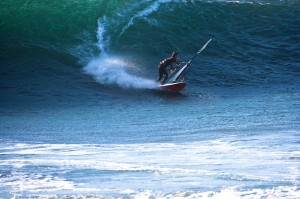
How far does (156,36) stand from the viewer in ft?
78.4

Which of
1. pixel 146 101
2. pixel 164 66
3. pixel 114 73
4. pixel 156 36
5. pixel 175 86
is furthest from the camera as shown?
pixel 156 36

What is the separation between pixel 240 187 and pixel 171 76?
1271cm

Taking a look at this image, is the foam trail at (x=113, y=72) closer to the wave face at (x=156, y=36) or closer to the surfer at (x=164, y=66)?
the wave face at (x=156, y=36)

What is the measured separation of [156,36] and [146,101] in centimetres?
828

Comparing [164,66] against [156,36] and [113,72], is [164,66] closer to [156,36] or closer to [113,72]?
[113,72]

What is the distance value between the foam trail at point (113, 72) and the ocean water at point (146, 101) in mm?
63

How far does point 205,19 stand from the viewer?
26.1 meters

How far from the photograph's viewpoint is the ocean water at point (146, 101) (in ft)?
21.6

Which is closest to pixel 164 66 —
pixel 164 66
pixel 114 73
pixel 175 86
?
pixel 164 66

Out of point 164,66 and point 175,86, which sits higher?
point 164,66

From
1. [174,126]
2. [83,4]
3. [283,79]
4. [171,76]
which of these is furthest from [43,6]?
[174,126]

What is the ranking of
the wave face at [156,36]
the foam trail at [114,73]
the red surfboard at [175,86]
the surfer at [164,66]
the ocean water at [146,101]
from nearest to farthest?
the ocean water at [146,101] < the red surfboard at [175,86] < the surfer at [164,66] < the foam trail at [114,73] < the wave face at [156,36]

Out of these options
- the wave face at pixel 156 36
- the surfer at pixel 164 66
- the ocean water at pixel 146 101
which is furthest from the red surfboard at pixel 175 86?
the wave face at pixel 156 36

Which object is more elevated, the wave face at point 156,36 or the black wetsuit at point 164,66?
the wave face at point 156,36
